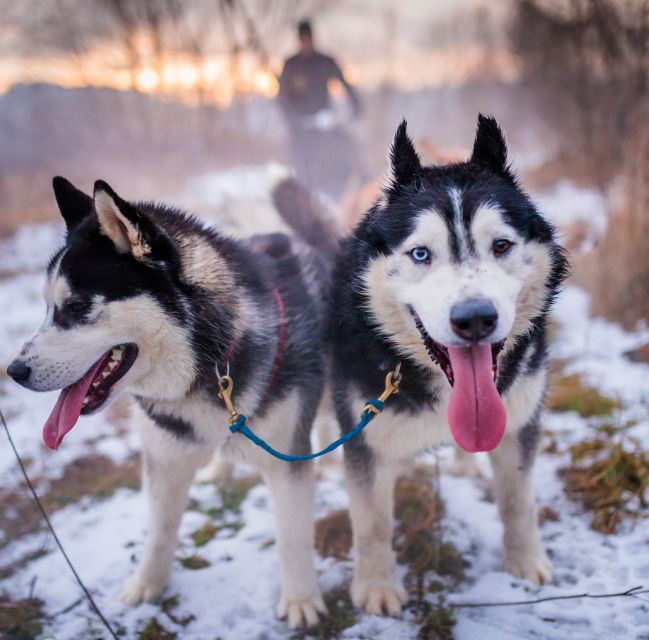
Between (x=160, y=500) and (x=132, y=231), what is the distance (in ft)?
3.84

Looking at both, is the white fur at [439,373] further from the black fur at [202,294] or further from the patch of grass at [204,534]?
the patch of grass at [204,534]

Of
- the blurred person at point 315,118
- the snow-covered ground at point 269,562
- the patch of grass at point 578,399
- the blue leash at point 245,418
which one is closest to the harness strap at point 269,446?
the blue leash at point 245,418

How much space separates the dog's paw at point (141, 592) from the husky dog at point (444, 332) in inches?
34.2

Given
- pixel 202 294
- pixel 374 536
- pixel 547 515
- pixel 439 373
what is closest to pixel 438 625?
pixel 374 536

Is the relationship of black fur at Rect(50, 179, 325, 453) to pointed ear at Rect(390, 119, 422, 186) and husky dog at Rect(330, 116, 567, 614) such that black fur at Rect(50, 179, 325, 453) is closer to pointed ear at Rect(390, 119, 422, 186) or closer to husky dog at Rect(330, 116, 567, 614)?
husky dog at Rect(330, 116, 567, 614)

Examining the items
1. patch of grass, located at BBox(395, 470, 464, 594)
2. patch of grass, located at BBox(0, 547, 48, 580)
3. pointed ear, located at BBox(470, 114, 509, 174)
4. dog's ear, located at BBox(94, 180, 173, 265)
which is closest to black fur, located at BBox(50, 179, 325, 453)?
dog's ear, located at BBox(94, 180, 173, 265)

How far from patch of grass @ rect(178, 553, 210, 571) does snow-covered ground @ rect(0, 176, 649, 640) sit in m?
0.02

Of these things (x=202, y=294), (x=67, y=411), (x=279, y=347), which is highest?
(x=202, y=294)

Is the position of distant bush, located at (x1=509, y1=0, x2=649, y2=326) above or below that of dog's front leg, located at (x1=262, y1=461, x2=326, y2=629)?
above

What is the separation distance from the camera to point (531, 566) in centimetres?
230

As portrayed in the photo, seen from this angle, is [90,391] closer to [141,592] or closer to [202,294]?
[202,294]

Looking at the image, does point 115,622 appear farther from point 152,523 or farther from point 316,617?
point 316,617

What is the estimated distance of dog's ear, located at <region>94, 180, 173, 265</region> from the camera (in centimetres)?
173

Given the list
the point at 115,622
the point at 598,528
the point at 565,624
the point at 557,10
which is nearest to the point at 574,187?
the point at 557,10
